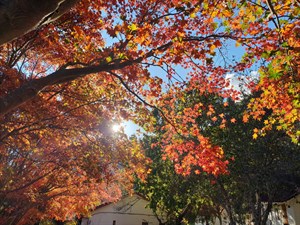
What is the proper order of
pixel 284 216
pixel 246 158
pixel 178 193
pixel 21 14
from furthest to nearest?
pixel 178 193
pixel 284 216
pixel 246 158
pixel 21 14

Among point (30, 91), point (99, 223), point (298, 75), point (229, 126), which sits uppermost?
point (229, 126)

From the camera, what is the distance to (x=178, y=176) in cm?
2247

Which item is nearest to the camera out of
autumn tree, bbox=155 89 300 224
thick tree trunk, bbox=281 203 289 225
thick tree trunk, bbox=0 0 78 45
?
thick tree trunk, bbox=0 0 78 45

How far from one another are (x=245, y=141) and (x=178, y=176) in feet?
24.2

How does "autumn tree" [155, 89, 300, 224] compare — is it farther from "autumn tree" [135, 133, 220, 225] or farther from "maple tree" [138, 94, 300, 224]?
"autumn tree" [135, 133, 220, 225]

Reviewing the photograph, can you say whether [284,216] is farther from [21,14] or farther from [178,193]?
[21,14]

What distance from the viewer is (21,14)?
2.79 meters

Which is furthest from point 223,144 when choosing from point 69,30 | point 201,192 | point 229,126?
point 69,30

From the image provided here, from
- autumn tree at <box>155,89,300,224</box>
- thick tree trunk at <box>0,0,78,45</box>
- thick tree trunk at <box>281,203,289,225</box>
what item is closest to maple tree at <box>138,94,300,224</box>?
autumn tree at <box>155,89,300,224</box>

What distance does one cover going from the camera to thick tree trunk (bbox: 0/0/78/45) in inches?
105

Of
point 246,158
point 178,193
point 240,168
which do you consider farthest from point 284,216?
point 178,193

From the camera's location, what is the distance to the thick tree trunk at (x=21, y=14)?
105 inches

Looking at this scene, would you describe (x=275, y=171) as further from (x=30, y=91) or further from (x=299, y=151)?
(x=30, y=91)

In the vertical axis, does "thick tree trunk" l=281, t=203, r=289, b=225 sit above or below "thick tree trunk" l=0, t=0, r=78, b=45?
below
